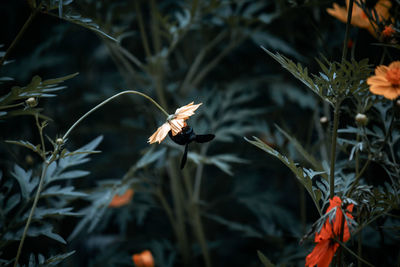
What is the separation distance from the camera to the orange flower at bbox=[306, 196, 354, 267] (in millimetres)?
460

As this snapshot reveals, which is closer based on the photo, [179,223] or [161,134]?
[161,134]

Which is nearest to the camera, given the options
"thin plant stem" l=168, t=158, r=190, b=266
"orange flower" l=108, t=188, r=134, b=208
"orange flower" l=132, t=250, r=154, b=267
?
"orange flower" l=132, t=250, r=154, b=267

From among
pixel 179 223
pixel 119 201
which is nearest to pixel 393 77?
pixel 179 223

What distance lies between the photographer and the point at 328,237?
470 millimetres

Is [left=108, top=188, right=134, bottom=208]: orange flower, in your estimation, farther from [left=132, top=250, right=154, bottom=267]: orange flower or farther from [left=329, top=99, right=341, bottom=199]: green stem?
[left=329, top=99, right=341, bottom=199]: green stem

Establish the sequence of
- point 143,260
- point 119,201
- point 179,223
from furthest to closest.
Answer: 1. point 119,201
2. point 179,223
3. point 143,260

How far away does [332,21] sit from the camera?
79cm

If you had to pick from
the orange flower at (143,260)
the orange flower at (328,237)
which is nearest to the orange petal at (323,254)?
the orange flower at (328,237)

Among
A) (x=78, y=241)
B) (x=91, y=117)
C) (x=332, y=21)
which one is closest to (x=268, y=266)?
(x=332, y=21)

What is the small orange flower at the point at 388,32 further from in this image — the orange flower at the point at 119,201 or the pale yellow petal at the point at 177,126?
the orange flower at the point at 119,201

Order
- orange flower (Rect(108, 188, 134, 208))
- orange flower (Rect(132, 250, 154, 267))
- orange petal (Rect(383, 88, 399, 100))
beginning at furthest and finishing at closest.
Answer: orange flower (Rect(108, 188, 134, 208)) < orange flower (Rect(132, 250, 154, 267)) < orange petal (Rect(383, 88, 399, 100))

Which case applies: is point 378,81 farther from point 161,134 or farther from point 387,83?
point 161,134

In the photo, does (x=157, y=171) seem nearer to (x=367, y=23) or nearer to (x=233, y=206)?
(x=233, y=206)

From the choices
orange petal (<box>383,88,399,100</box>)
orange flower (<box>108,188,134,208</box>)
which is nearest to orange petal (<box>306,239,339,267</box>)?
orange petal (<box>383,88,399,100</box>)
